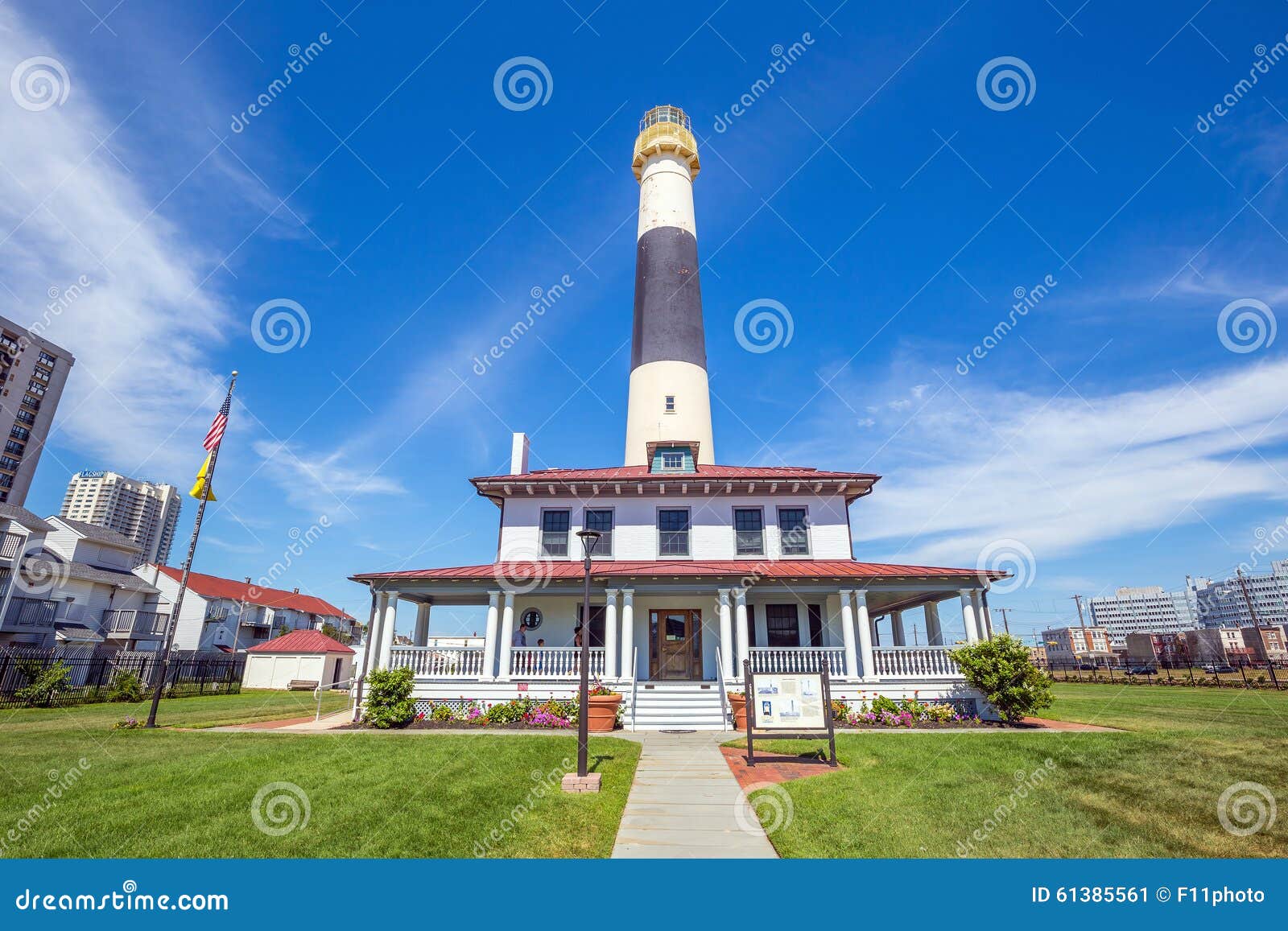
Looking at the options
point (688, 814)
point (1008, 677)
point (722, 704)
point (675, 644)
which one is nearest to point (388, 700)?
point (675, 644)

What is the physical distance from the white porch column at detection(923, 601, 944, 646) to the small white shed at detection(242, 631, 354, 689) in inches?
1368

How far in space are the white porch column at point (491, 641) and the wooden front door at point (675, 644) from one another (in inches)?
202

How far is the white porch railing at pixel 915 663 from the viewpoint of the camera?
1662 cm

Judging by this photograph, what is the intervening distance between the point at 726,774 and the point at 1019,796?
4.09 metres

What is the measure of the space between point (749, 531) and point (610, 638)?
6.35 metres

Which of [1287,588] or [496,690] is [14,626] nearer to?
[496,690]

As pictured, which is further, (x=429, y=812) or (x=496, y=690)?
(x=496, y=690)

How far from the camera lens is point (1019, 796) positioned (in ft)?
24.0

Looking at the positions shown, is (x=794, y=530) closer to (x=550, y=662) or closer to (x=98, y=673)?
(x=550, y=662)

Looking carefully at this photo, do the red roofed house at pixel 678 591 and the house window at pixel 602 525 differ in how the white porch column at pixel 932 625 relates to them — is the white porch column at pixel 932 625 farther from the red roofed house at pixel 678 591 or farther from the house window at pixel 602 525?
the house window at pixel 602 525

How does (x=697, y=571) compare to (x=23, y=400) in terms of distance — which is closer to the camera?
(x=697, y=571)

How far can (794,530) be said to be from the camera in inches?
792

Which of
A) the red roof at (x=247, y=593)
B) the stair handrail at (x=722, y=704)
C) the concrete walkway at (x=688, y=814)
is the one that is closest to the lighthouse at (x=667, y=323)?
the stair handrail at (x=722, y=704)

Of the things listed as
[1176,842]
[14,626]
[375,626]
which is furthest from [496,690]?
[14,626]
